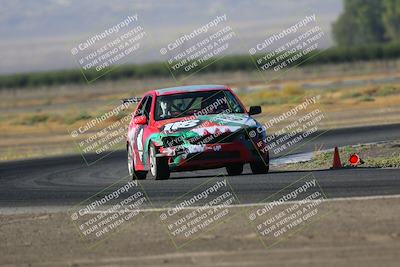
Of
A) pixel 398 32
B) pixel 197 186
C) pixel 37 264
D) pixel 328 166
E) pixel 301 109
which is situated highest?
pixel 37 264

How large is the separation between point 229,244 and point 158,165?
6653 millimetres

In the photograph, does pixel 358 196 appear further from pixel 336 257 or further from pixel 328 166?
pixel 328 166

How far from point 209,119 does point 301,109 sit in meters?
28.5

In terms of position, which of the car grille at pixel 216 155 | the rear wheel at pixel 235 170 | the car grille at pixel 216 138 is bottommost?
the rear wheel at pixel 235 170

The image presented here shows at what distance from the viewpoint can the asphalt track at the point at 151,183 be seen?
46.5ft

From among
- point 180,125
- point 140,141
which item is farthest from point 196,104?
point 140,141

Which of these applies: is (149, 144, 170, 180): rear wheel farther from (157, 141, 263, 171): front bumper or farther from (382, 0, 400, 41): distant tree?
(382, 0, 400, 41): distant tree

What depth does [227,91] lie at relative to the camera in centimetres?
1792

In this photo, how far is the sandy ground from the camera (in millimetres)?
9391

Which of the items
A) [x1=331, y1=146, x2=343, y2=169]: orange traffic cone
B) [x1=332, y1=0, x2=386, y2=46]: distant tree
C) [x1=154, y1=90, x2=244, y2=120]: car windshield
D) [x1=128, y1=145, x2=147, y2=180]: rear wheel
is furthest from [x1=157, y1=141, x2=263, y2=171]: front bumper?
[x1=332, y1=0, x2=386, y2=46]: distant tree

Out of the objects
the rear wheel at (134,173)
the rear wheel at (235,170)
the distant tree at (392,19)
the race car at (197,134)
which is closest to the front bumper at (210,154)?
the race car at (197,134)

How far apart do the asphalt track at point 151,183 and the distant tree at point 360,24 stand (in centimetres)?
16332

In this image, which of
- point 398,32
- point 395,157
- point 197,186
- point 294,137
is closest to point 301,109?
point 294,137

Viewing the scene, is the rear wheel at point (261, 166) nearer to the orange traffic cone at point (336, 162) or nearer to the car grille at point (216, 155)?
the car grille at point (216, 155)
